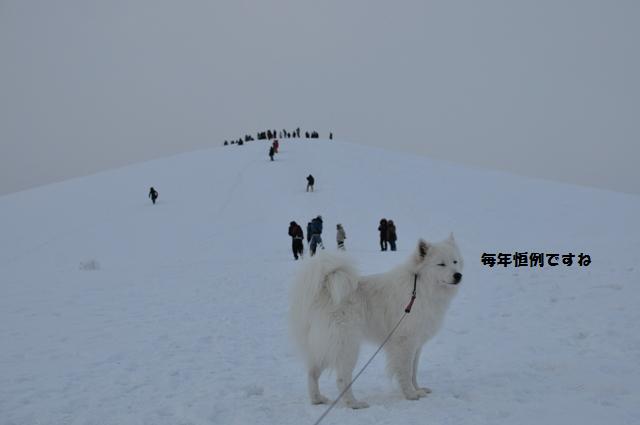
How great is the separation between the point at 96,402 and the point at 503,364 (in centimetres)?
561

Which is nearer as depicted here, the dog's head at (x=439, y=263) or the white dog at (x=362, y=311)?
the white dog at (x=362, y=311)

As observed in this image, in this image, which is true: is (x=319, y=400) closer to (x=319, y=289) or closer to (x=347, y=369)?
(x=347, y=369)

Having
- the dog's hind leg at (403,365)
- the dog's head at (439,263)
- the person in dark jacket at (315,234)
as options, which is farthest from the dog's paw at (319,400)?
the person in dark jacket at (315,234)

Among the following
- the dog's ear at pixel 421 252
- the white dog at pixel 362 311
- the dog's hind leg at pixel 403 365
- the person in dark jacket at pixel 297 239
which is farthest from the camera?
the person in dark jacket at pixel 297 239

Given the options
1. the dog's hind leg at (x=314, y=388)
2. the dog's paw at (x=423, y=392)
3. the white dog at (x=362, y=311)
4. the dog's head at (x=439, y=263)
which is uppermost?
the dog's head at (x=439, y=263)

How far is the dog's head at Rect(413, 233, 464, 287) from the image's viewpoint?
18.5 ft

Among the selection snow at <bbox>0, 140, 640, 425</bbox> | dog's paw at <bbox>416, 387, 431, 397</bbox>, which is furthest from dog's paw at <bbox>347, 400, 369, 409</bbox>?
dog's paw at <bbox>416, 387, 431, 397</bbox>

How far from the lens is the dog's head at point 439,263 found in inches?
222

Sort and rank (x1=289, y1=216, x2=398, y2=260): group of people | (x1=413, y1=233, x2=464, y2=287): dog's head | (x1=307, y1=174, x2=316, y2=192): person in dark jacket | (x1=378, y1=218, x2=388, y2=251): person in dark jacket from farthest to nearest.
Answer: (x1=307, y1=174, x2=316, y2=192): person in dark jacket
(x1=378, y1=218, x2=388, y2=251): person in dark jacket
(x1=289, y1=216, x2=398, y2=260): group of people
(x1=413, y1=233, x2=464, y2=287): dog's head

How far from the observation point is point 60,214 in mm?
32719

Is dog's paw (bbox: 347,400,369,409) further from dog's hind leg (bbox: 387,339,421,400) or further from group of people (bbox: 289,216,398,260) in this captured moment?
group of people (bbox: 289,216,398,260)

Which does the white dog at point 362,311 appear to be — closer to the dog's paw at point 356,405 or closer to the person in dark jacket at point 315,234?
the dog's paw at point 356,405

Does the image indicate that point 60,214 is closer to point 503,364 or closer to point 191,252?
point 191,252

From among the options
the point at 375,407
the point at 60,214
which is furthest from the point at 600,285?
the point at 60,214
